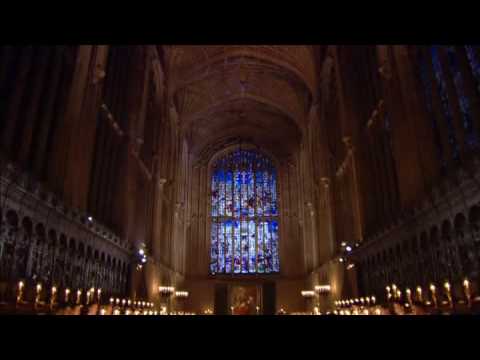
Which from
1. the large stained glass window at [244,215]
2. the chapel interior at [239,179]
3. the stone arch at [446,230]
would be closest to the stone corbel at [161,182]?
the chapel interior at [239,179]

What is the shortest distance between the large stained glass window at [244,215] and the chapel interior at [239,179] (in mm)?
156

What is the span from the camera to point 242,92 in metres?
35.1

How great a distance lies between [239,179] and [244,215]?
4121 millimetres

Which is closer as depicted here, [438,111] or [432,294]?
[432,294]

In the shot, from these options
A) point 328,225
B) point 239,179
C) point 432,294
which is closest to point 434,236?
point 432,294

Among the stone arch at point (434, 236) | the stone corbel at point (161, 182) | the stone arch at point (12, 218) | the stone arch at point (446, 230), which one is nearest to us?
the stone arch at point (12, 218)

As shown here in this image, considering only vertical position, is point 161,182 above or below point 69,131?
above

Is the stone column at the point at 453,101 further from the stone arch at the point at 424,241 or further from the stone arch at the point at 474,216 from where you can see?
the stone arch at the point at 424,241

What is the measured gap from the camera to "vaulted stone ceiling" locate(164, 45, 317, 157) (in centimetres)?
2989

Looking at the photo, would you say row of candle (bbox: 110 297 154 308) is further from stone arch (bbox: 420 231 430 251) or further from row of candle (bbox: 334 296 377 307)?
stone arch (bbox: 420 231 430 251)

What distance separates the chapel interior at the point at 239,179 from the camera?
34.2 ft

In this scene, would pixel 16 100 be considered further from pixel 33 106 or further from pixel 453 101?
pixel 453 101

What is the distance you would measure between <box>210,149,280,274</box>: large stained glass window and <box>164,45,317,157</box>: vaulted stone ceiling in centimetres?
252
